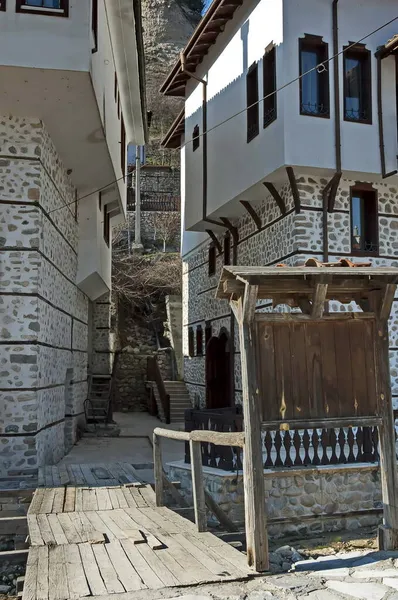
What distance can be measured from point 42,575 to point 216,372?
1229 cm

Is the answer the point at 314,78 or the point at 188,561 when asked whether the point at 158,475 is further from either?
the point at 314,78

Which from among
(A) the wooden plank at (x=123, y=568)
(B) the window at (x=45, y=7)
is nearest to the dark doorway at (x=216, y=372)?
(B) the window at (x=45, y=7)

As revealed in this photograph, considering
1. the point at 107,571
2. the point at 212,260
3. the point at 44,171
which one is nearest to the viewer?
the point at 107,571

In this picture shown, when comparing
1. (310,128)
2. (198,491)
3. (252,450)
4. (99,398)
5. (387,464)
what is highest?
(310,128)

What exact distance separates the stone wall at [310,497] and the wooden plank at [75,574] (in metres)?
3.51

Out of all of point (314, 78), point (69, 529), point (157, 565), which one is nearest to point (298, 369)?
point (157, 565)

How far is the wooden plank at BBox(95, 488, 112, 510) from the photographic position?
7.05 m

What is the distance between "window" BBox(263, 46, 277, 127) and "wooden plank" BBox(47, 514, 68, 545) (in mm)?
7901

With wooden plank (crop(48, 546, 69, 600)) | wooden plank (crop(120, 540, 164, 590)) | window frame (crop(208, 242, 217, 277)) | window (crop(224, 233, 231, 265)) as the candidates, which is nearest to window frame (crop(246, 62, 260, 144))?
window (crop(224, 233, 231, 265))

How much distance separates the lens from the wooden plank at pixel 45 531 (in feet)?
18.1

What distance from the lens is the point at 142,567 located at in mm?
4695

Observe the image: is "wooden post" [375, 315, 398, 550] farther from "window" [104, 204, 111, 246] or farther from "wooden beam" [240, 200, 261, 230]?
"window" [104, 204, 111, 246]

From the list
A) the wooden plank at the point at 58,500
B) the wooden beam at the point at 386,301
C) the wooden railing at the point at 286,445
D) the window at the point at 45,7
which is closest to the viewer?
the wooden beam at the point at 386,301

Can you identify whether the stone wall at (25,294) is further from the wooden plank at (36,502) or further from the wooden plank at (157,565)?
the wooden plank at (157,565)
